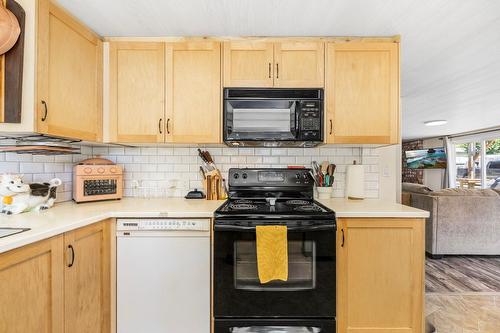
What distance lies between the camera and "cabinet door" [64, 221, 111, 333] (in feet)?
4.32

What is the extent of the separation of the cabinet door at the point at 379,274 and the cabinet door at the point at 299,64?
1018mm

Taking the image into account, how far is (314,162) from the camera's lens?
2.24 m

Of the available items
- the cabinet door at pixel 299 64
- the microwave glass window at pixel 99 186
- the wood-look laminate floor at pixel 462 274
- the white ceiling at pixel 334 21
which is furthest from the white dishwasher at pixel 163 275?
the wood-look laminate floor at pixel 462 274

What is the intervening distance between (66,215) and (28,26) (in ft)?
3.40

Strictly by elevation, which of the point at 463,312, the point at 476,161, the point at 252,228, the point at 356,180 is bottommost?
the point at 463,312

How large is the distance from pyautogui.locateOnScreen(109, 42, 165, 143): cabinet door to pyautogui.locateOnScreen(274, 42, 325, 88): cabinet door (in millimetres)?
859

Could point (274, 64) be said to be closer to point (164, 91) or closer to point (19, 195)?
point (164, 91)

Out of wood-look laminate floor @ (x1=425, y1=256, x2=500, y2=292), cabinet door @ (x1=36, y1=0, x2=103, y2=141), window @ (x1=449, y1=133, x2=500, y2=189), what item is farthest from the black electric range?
window @ (x1=449, y1=133, x2=500, y2=189)

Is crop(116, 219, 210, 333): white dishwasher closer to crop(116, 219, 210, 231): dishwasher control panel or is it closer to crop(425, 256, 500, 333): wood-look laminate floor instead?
crop(116, 219, 210, 231): dishwasher control panel

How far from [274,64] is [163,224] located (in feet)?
4.43

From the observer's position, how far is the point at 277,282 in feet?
5.21

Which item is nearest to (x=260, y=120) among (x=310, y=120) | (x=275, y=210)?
(x=310, y=120)

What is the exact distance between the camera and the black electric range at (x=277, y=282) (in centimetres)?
158

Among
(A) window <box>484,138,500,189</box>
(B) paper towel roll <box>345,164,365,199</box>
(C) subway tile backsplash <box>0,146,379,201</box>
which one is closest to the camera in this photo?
(B) paper towel roll <box>345,164,365,199</box>
